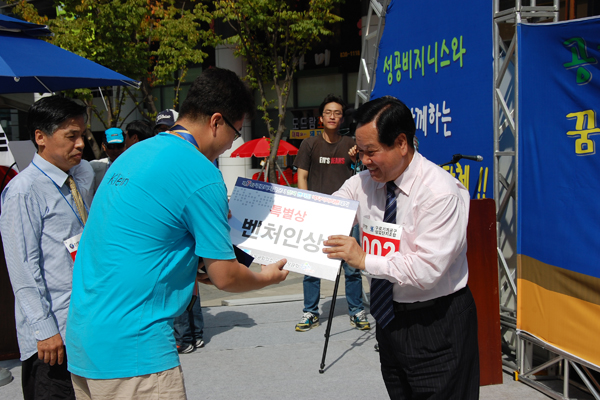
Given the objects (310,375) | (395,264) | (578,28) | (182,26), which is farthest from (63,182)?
(182,26)

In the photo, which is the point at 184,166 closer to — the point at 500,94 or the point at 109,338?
the point at 109,338

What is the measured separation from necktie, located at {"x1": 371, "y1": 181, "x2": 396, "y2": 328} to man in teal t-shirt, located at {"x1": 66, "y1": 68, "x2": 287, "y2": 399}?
813 mm

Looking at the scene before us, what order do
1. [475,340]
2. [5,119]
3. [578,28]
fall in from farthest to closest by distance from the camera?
[5,119]
[578,28]
[475,340]

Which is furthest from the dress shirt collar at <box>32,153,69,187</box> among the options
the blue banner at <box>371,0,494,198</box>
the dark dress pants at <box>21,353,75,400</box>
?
the blue banner at <box>371,0,494,198</box>

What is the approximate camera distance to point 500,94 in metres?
3.98

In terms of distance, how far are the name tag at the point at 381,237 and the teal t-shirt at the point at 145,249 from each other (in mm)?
817

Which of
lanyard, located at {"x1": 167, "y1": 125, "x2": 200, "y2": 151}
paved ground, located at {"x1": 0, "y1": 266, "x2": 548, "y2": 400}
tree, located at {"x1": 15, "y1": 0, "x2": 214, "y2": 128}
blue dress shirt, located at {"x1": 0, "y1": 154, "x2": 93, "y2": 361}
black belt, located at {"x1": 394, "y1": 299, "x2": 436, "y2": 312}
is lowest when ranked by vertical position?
paved ground, located at {"x1": 0, "y1": 266, "x2": 548, "y2": 400}

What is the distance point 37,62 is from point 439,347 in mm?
3048

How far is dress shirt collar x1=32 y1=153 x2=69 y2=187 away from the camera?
2639 millimetres

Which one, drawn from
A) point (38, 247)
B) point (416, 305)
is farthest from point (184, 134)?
point (416, 305)

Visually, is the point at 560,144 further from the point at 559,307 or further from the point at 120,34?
the point at 120,34

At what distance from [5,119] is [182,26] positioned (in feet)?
21.5

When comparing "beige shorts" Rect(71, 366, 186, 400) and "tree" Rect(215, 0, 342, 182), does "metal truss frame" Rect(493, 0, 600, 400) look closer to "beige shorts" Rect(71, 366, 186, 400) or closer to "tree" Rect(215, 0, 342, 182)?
"beige shorts" Rect(71, 366, 186, 400)

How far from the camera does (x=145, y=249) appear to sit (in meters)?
1.75
